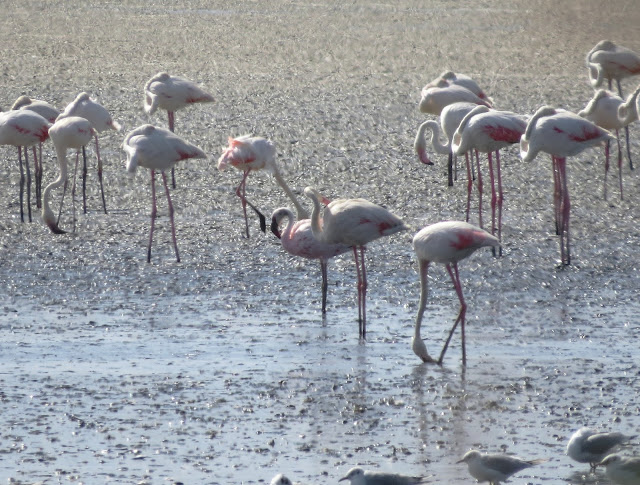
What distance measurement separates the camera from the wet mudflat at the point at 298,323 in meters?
5.20

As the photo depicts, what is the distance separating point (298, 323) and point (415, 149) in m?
2.88

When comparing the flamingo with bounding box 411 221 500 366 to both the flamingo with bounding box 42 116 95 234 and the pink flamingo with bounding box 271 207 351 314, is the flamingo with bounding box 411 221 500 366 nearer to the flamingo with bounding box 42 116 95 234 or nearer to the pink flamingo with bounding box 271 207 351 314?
the pink flamingo with bounding box 271 207 351 314

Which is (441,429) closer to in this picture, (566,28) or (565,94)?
(565,94)

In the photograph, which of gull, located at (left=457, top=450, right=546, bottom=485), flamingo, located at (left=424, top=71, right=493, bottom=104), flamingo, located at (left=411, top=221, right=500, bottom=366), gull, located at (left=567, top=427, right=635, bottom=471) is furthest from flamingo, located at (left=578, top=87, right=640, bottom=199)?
gull, located at (left=457, top=450, right=546, bottom=485)

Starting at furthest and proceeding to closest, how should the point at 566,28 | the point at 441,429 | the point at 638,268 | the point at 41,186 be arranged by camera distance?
the point at 566,28
the point at 41,186
the point at 638,268
the point at 441,429

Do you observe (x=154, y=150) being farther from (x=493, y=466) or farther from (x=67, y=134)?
(x=493, y=466)

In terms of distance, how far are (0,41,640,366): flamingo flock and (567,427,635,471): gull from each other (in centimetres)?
159

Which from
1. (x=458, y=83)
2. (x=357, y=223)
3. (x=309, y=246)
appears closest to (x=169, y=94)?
(x=458, y=83)

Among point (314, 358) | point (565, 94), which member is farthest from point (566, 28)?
point (314, 358)

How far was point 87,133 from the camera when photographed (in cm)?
969

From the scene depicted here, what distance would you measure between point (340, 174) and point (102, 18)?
41.0 feet

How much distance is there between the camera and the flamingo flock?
21.9ft

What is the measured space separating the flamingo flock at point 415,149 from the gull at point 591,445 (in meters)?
1.59

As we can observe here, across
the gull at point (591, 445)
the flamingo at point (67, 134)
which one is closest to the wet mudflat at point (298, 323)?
the gull at point (591, 445)
